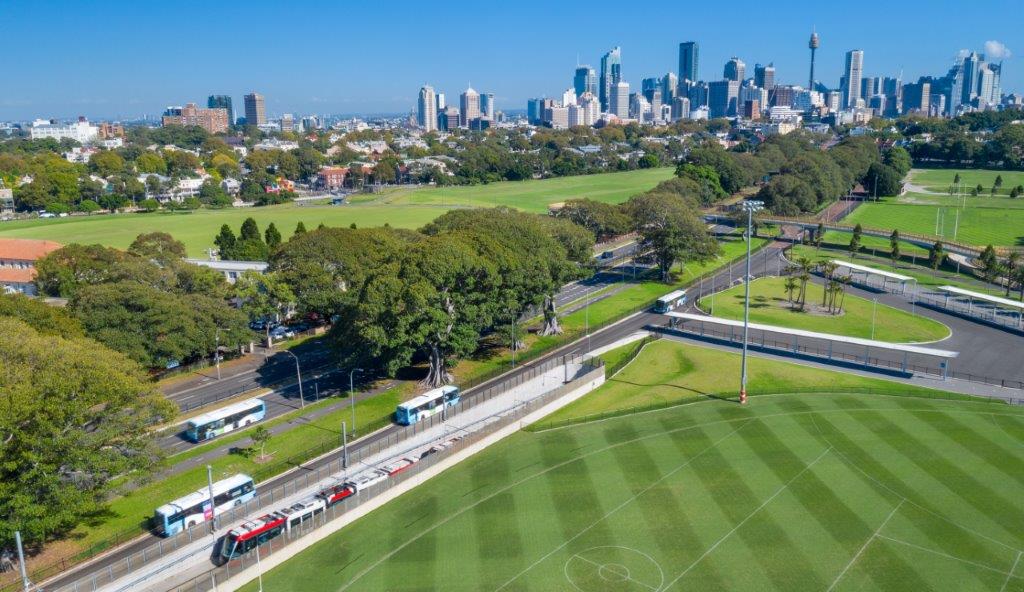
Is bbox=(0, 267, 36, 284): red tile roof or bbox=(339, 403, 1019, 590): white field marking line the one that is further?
bbox=(0, 267, 36, 284): red tile roof

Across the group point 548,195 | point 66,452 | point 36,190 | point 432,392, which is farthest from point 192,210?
point 66,452

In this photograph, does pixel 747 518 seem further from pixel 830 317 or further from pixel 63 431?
pixel 830 317

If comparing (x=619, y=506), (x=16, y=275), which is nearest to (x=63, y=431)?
(x=619, y=506)

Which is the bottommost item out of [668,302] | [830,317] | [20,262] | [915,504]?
[915,504]

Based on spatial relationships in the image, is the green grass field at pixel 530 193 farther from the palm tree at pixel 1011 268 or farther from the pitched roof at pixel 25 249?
the palm tree at pixel 1011 268

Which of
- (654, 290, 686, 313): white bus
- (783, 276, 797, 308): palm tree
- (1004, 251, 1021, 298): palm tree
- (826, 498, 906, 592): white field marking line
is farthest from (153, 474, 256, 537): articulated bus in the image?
(1004, 251, 1021, 298): palm tree

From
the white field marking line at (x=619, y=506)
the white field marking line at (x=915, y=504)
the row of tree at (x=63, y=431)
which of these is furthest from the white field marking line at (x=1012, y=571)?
the row of tree at (x=63, y=431)

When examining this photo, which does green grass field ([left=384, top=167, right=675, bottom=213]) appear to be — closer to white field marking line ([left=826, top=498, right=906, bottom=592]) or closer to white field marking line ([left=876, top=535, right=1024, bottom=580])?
white field marking line ([left=826, top=498, right=906, bottom=592])
